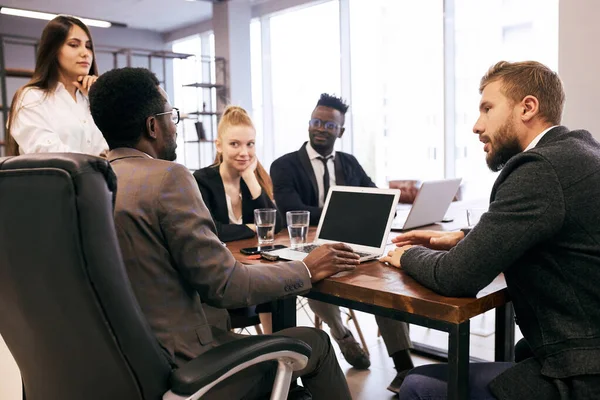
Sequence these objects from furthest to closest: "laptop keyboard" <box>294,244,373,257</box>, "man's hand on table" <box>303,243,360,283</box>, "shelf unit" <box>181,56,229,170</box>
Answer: "shelf unit" <box>181,56,229,170</box> → "laptop keyboard" <box>294,244,373,257</box> → "man's hand on table" <box>303,243,360,283</box>

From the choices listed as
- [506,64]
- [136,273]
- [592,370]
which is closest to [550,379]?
[592,370]

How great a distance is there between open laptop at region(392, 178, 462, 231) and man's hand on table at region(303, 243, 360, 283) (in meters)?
0.74

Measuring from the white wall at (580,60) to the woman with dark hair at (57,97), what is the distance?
3.03m

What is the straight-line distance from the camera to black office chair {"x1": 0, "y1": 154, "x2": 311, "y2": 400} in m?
0.86

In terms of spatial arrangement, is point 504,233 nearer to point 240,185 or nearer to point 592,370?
point 592,370

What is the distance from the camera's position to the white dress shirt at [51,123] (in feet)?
7.11

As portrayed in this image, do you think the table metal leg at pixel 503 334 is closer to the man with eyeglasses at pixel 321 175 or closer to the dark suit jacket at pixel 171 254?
the man with eyeglasses at pixel 321 175

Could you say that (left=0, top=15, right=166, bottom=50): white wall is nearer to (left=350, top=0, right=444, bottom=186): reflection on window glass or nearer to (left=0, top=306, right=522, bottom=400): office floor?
(left=350, top=0, right=444, bottom=186): reflection on window glass

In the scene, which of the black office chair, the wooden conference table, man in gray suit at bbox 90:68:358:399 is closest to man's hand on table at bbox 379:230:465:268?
the wooden conference table

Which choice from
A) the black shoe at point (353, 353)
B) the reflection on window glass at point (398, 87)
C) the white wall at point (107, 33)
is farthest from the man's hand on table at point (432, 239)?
the white wall at point (107, 33)

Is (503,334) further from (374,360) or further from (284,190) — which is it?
(284,190)

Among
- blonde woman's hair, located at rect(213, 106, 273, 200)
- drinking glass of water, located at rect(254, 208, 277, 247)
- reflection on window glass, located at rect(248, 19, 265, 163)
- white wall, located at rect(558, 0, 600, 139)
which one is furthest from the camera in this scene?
reflection on window glass, located at rect(248, 19, 265, 163)

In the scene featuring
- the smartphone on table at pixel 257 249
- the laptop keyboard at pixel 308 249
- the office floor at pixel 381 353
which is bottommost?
the office floor at pixel 381 353

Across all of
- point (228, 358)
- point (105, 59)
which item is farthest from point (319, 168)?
→ point (105, 59)
